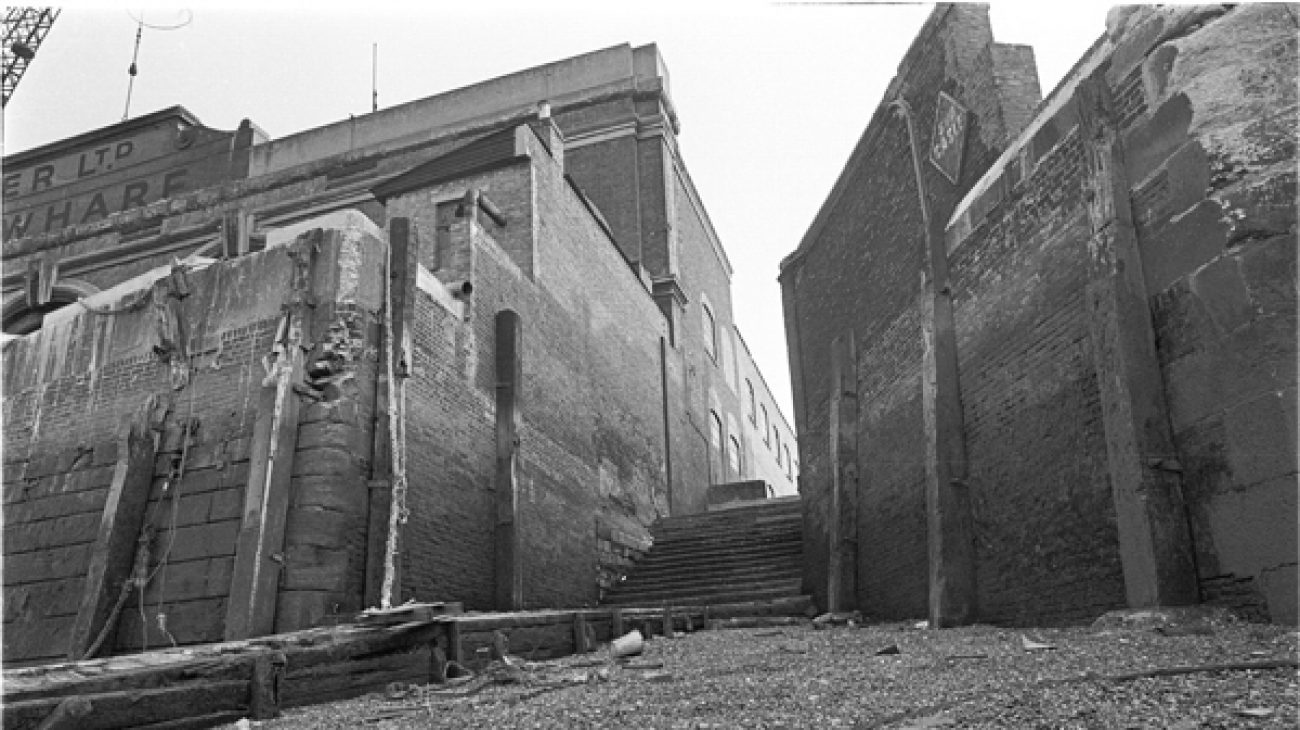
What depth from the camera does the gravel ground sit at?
12.1ft

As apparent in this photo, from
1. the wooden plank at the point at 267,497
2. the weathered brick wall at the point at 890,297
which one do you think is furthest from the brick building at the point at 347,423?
the weathered brick wall at the point at 890,297

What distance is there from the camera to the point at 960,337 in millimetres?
9680

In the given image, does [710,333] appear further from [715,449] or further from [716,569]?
[716,569]

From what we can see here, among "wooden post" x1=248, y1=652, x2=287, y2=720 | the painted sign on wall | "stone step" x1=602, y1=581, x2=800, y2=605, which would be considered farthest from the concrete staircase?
the painted sign on wall

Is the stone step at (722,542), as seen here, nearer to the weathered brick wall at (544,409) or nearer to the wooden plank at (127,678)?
the weathered brick wall at (544,409)

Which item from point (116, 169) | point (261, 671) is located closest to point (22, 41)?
point (116, 169)

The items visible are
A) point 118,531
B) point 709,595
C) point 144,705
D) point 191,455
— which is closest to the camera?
point 144,705

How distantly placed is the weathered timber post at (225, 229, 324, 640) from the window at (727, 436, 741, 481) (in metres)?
18.4

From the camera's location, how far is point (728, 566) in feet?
48.2

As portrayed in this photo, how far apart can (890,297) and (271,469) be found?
25.7 ft

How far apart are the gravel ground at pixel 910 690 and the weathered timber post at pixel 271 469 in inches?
108

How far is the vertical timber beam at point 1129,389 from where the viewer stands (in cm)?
604

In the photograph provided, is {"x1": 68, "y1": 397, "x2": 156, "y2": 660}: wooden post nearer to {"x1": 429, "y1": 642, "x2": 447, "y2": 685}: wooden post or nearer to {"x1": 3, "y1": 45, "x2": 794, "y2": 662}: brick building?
{"x1": 3, "y1": 45, "x2": 794, "y2": 662}: brick building

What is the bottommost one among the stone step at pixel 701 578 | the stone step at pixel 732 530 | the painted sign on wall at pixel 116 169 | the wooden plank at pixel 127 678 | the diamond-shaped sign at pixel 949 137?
the wooden plank at pixel 127 678
